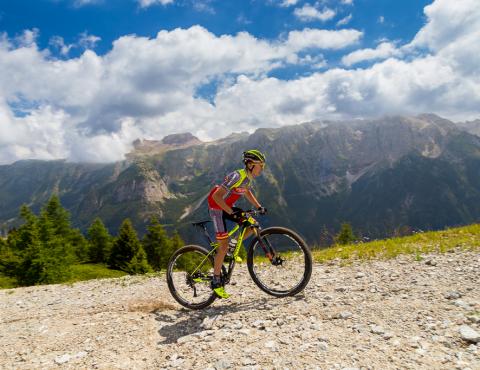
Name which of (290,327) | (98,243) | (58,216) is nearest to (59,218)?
(58,216)

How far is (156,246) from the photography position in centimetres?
6181

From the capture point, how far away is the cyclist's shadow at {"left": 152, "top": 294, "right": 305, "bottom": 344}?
25.3ft

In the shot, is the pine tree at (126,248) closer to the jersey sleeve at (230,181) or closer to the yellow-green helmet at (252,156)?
the jersey sleeve at (230,181)

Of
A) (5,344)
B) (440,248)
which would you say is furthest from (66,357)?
(440,248)

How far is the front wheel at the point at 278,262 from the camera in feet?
28.6

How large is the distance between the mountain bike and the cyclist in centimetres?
20

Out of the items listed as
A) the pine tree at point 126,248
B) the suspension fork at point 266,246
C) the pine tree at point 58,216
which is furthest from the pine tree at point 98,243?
the suspension fork at point 266,246

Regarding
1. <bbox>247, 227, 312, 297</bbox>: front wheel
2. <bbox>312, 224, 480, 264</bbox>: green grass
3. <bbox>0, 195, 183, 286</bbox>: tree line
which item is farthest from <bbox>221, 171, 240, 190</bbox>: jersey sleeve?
<bbox>0, 195, 183, 286</bbox>: tree line

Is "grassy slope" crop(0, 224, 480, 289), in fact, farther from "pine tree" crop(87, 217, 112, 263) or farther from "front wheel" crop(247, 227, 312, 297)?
"pine tree" crop(87, 217, 112, 263)

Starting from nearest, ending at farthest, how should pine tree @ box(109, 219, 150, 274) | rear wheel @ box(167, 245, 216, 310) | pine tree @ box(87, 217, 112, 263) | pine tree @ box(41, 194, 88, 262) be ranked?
1. rear wheel @ box(167, 245, 216, 310)
2. pine tree @ box(41, 194, 88, 262)
3. pine tree @ box(109, 219, 150, 274)
4. pine tree @ box(87, 217, 112, 263)

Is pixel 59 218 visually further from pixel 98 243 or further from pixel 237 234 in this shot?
pixel 237 234

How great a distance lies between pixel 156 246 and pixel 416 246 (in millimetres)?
54164

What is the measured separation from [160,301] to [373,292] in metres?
6.01

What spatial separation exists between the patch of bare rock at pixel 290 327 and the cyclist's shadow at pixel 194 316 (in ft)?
0.10
